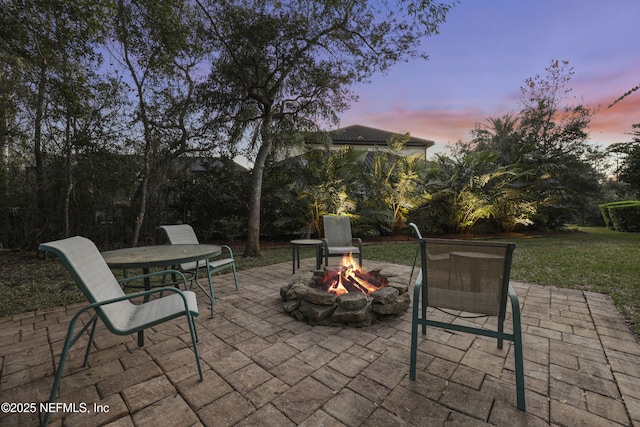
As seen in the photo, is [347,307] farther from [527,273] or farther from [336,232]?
[527,273]

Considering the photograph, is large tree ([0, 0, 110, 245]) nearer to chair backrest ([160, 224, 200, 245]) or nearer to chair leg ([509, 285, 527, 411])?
chair backrest ([160, 224, 200, 245])

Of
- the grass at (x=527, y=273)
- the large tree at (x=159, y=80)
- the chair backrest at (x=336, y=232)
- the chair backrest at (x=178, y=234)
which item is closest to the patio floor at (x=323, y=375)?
the grass at (x=527, y=273)

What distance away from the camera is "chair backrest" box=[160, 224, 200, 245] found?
3.86 metres

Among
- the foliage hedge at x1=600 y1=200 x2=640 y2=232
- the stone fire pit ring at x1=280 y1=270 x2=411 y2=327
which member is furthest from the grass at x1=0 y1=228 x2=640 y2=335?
the foliage hedge at x1=600 y1=200 x2=640 y2=232

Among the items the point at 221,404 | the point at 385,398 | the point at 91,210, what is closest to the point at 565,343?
the point at 385,398

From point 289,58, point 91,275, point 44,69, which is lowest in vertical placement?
point 91,275

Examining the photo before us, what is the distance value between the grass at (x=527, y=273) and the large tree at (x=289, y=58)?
3572mm

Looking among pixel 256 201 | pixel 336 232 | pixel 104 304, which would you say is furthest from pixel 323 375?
pixel 256 201

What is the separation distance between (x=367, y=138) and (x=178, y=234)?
23.2 m

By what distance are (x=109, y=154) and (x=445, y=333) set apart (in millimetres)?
8090

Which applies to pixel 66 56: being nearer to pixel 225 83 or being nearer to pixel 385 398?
pixel 225 83

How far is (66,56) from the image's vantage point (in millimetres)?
4883

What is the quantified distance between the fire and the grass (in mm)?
2620

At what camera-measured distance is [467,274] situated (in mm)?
1933
